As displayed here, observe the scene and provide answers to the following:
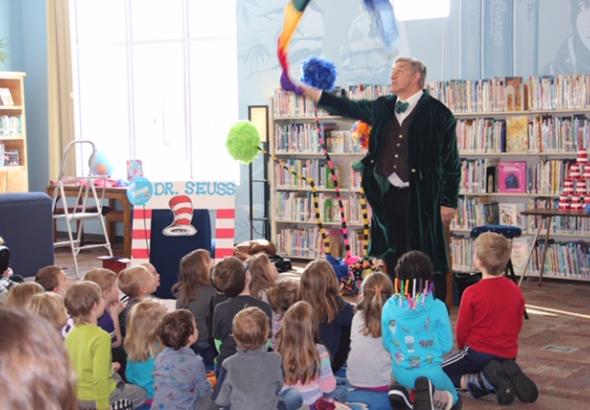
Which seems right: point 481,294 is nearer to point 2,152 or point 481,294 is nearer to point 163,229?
point 163,229

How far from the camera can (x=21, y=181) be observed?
10.1 metres

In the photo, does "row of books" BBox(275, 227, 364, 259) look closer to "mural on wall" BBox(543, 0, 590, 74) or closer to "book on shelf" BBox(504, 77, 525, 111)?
"book on shelf" BBox(504, 77, 525, 111)

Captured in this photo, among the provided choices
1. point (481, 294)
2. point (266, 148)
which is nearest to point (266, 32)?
point (266, 148)

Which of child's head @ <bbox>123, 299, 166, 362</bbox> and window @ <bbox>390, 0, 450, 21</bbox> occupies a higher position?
window @ <bbox>390, 0, 450, 21</bbox>

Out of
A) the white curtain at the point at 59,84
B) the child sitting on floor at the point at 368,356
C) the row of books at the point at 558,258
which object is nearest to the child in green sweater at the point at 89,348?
the child sitting on floor at the point at 368,356

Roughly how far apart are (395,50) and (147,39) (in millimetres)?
3342

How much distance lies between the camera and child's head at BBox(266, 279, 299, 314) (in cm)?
405

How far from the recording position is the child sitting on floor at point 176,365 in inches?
132

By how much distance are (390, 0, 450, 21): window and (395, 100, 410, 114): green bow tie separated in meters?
3.59

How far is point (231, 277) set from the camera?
397cm

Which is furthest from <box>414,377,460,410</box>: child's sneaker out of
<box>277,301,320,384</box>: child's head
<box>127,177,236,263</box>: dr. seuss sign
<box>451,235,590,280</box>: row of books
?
<box>451,235,590,280</box>: row of books

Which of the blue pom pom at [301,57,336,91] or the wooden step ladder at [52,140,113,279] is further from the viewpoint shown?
the wooden step ladder at [52,140,113,279]

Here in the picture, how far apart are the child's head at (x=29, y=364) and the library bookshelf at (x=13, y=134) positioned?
948 centimetres

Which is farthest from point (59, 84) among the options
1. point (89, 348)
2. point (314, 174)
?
point (89, 348)
